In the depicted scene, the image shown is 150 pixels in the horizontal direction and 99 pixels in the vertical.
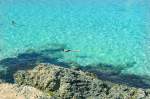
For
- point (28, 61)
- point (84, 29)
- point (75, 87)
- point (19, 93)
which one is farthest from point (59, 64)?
point (19, 93)

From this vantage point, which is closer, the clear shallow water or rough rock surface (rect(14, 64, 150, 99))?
rough rock surface (rect(14, 64, 150, 99))

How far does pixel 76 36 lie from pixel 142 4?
566 inches

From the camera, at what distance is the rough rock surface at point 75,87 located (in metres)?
17.4

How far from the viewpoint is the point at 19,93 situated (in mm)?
16469

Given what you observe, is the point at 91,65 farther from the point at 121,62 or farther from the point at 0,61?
the point at 0,61

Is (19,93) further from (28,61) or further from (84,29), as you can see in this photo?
(84,29)

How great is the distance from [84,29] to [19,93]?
21386 millimetres

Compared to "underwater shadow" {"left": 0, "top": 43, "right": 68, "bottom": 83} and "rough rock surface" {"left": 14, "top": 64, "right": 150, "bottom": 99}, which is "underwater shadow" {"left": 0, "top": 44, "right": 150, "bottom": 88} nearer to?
"underwater shadow" {"left": 0, "top": 43, "right": 68, "bottom": 83}

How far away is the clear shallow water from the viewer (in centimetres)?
2950

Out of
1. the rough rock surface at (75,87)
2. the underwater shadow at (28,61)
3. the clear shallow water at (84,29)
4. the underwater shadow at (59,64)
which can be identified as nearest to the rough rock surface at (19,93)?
the rough rock surface at (75,87)

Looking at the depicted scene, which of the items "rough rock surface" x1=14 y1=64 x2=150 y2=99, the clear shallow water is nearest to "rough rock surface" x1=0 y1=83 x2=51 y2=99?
"rough rock surface" x1=14 y1=64 x2=150 y2=99

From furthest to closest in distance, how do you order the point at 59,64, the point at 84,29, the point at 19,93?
1. the point at 84,29
2. the point at 59,64
3. the point at 19,93

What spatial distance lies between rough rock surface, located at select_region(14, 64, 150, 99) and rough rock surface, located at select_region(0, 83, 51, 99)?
120 cm

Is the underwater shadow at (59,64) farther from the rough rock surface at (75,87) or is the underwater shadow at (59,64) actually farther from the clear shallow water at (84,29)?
the rough rock surface at (75,87)
